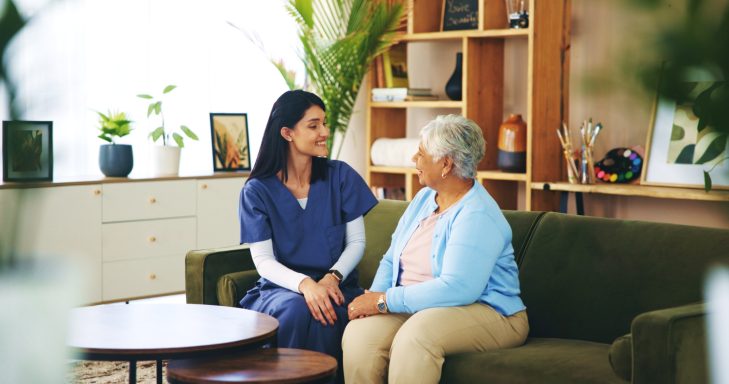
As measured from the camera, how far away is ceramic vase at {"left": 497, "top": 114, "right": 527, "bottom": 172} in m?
4.35

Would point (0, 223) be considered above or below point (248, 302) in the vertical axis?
above

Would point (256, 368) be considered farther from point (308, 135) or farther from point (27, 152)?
point (27, 152)

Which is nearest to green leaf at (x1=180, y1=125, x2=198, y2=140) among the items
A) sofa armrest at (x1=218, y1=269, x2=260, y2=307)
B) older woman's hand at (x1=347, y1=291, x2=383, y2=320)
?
sofa armrest at (x1=218, y1=269, x2=260, y2=307)

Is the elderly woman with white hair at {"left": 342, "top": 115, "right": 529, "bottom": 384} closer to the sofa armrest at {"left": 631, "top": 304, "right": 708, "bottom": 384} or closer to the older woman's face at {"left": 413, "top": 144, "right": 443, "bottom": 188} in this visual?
the older woman's face at {"left": 413, "top": 144, "right": 443, "bottom": 188}

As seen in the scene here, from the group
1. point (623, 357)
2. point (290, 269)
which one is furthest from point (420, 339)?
point (290, 269)

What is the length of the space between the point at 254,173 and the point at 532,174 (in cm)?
182

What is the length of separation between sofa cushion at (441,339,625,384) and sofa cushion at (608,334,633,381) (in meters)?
0.04

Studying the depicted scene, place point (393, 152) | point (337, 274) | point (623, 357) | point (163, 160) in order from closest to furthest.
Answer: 1. point (623, 357)
2. point (337, 274)
3. point (163, 160)
4. point (393, 152)

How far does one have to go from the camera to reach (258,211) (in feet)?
9.17

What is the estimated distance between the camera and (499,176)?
4434 millimetres

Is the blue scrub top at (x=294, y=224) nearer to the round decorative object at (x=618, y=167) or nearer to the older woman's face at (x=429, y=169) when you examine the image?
the older woman's face at (x=429, y=169)

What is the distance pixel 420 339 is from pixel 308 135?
0.83 metres

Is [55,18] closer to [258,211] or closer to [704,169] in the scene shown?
[704,169]

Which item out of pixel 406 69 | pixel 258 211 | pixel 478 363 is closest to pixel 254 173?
pixel 258 211
